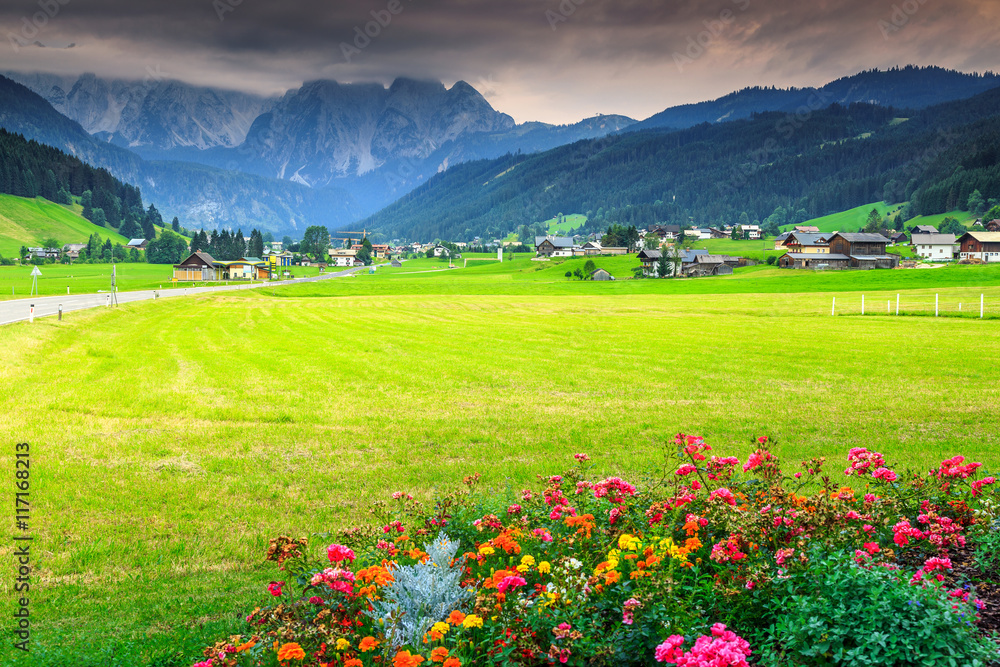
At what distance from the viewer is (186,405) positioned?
16.3m

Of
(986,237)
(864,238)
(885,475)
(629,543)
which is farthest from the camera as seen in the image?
(864,238)

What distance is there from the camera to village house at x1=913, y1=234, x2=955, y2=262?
14762 cm

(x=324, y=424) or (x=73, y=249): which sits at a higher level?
(x=73, y=249)

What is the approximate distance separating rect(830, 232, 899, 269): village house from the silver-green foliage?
15866cm

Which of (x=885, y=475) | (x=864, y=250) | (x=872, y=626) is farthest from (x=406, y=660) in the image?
(x=864, y=250)

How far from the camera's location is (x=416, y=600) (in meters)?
5.46

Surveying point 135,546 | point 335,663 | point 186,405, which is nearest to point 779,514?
point 335,663

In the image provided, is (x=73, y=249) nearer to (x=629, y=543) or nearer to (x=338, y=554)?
(x=338, y=554)

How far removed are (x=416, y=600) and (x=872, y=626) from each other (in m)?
3.70

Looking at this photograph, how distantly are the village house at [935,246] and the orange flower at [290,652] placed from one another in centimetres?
17832

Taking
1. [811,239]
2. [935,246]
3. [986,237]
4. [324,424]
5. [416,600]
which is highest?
[811,239]

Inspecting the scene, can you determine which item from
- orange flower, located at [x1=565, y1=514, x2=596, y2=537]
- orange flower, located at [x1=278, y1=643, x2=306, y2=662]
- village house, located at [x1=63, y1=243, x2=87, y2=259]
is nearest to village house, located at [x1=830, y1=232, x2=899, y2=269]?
orange flower, located at [x1=565, y1=514, x2=596, y2=537]

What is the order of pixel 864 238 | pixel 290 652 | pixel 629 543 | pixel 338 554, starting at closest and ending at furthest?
1. pixel 290 652
2. pixel 338 554
3. pixel 629 543
4. pixel 864 238

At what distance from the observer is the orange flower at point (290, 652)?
176 inches
